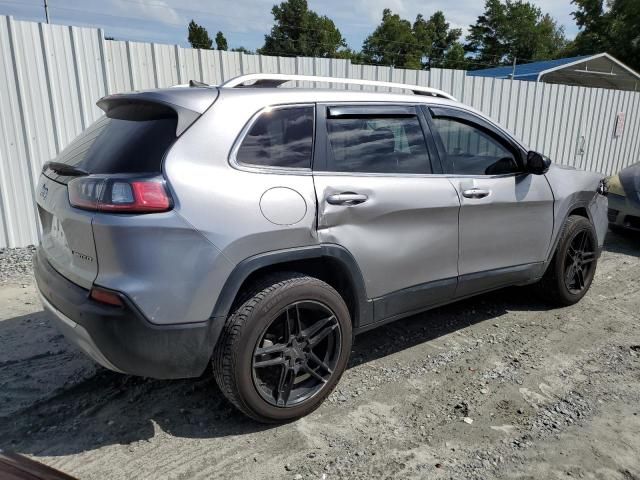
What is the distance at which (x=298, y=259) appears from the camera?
2668mm

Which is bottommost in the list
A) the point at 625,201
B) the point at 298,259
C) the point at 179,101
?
the point at 625,201

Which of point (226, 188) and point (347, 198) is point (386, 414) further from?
point (226, 188)

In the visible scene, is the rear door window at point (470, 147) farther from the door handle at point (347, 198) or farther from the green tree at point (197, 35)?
the green tree at point (197, 35)

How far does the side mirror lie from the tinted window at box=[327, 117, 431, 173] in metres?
1.06

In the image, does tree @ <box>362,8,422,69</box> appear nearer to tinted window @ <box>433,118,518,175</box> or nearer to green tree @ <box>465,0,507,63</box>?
green tree @ <box>465,0,507,63</box>

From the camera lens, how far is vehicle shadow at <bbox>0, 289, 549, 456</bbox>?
8.78ft

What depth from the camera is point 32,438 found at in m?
2.67

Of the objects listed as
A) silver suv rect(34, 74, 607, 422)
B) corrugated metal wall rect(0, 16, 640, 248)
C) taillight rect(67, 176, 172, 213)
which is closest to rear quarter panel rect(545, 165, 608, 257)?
silver suv rect(34, 74, 607, 422)

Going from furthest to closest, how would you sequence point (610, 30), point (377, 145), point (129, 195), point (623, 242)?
point (610, 30), point (623, 242), point (377, 145), point (129, 195)

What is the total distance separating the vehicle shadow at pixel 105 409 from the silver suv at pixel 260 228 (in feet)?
1.40

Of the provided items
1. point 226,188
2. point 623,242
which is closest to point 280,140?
point 226,188

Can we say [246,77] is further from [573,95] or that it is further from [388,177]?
[573,95]

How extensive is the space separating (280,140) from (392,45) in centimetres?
6029

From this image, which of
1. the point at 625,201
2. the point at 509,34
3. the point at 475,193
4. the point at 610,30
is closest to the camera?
the point at 475,193
